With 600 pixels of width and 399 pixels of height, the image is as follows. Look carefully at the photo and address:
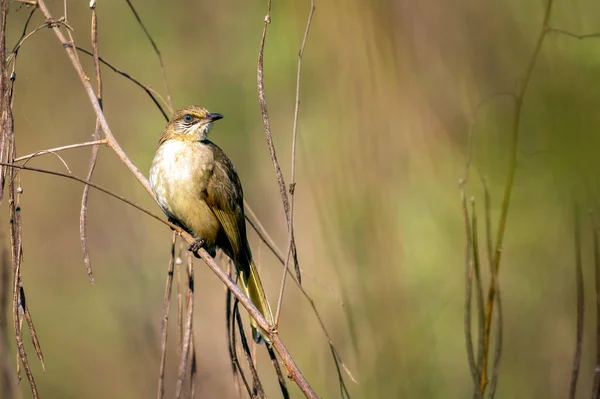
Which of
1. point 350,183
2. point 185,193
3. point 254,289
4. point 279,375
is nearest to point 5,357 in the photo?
point 279,375

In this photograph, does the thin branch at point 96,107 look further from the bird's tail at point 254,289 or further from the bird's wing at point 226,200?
the bird's wing at point 226,200

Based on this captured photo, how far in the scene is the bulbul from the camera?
4004 mm

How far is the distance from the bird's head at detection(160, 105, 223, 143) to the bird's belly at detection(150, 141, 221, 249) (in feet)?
0.63

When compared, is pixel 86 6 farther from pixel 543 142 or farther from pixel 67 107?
pixel 543 142

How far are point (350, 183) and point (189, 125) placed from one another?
1.05 meters

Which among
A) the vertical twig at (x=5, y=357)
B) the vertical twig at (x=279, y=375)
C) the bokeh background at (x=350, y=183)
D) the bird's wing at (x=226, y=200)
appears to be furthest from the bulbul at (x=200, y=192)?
the vertical twig at (x=5, y=357)

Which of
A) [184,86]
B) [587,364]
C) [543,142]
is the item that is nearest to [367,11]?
[543,142]

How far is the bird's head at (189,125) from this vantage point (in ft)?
14.1

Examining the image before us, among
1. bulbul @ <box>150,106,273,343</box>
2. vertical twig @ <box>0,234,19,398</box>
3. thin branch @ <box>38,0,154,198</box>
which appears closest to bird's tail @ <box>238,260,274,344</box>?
bulbul @ <box>150,106,273,343</box>

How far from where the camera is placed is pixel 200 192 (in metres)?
4.09

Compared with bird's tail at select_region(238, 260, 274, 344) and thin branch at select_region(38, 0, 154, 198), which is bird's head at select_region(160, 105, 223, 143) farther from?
thin branch at select_region(38, 0, 154, 198)

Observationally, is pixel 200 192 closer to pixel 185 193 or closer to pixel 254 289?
pixel 185 193

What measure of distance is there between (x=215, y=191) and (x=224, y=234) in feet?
0.81

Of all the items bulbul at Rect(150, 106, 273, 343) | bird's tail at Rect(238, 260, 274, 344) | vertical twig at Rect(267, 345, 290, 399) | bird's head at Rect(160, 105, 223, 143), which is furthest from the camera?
bird's head at Rect(160, 105, 223, 143)
